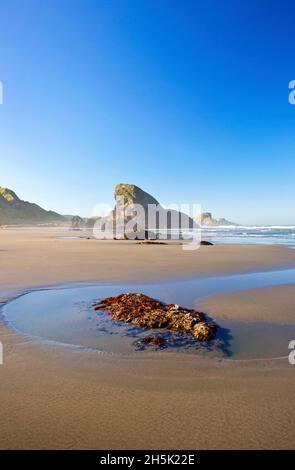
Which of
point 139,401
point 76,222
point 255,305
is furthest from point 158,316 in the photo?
point 76,222

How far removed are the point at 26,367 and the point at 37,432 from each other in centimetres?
142

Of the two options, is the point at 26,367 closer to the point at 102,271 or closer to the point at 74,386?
the point at 74,386

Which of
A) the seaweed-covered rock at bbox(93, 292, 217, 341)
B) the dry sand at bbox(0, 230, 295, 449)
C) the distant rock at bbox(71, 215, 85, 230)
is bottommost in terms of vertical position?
the dry sand at bbox(0, 230, 295, 449)

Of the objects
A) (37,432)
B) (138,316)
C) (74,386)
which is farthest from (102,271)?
(37,432)

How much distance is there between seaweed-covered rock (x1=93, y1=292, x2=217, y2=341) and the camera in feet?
17.1

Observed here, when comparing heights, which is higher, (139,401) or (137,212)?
(137,212)

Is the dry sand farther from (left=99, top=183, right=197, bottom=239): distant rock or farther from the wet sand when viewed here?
(left=99, top=183, right=197, bottom=239): distant rock

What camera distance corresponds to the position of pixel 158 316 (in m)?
5.76

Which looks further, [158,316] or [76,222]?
[76,222]

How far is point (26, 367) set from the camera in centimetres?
392

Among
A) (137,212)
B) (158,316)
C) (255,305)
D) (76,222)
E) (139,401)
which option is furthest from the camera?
(76,222)

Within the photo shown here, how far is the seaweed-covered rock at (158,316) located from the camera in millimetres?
5225
